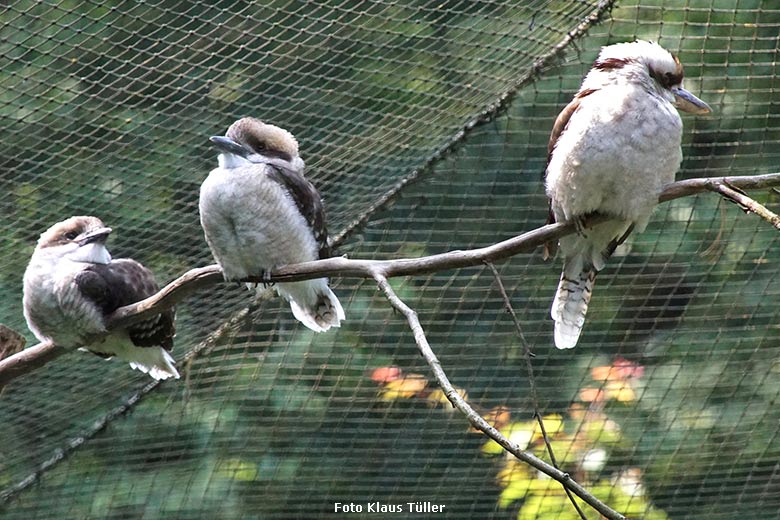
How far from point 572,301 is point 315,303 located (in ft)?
2.91

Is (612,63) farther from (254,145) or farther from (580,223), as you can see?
(254,145)

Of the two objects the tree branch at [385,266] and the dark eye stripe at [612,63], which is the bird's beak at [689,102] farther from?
the tree branch at [385,266]

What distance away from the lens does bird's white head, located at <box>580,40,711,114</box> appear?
10.9 ft

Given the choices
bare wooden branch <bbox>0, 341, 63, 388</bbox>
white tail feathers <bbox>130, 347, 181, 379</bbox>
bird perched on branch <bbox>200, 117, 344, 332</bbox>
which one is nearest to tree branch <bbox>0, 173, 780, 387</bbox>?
bare wooden branch <bbox>0, 341, 63, 388</bbox>

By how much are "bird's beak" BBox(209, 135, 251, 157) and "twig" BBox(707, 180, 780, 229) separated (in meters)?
1.52

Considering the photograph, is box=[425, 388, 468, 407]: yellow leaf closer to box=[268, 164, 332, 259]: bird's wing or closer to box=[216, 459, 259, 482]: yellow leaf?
box=[216, 459, 259, 482]: yellow leaf

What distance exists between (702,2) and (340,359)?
2152mm

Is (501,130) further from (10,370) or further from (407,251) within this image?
(10,370)

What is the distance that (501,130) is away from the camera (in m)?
4.45

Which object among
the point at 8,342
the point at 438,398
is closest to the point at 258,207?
the point at 8,342

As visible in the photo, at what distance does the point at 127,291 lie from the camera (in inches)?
141

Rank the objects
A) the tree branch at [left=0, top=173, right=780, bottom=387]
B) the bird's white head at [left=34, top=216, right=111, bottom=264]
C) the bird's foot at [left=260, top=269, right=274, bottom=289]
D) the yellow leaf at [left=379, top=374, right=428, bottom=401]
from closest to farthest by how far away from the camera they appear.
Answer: the tree branch at [left=0, top=173, right=780, bottom=387], the bird's foot at [left=260, top=269, right=274, bottom=289], the bird's white head at [left=34, top=216, right=111, bottom=264], the yellow leaf at [left=379, top=374, right=428, bottom=401]

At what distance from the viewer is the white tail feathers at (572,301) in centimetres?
356

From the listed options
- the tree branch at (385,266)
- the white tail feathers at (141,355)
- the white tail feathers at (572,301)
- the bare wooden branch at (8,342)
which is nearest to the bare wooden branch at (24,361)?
the tree branch at (385,266)
